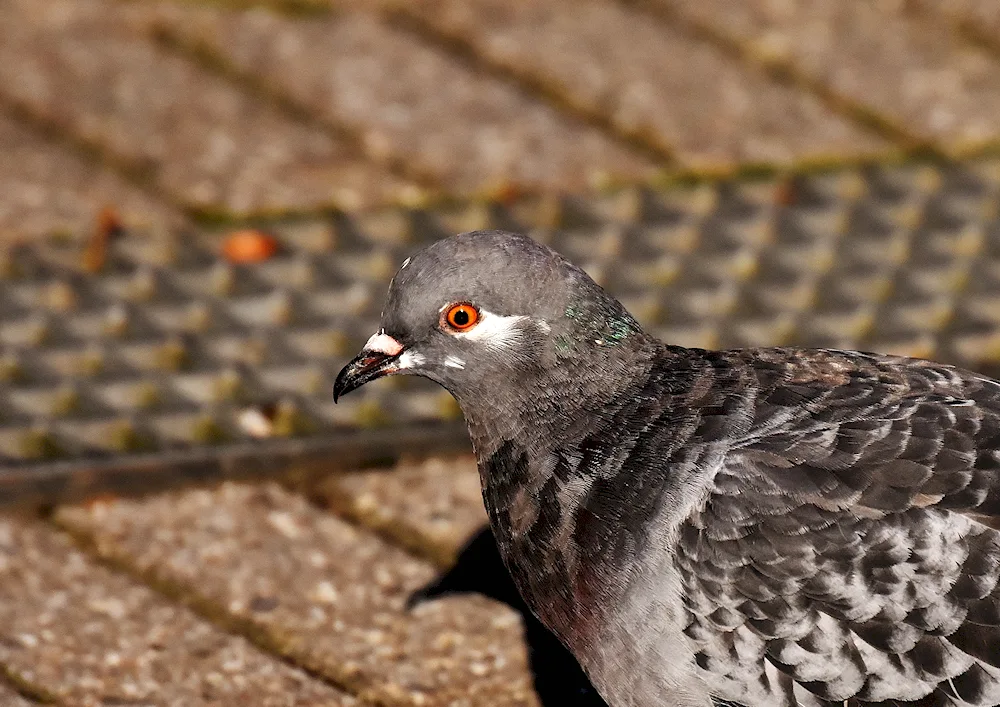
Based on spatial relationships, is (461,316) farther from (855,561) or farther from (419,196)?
(419,196)

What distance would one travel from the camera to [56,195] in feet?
22.6

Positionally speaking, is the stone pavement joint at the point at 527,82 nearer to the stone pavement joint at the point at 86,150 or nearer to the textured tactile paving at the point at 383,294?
the textured tactile paving at the point at 383,294

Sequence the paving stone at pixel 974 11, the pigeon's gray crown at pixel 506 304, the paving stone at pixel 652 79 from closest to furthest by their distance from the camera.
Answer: the pigeon's gray crown at pixel 506 304 → the paving stone at pixel 652 79 → the paving stone at pixel 974 11

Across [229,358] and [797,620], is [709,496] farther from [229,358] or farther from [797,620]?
[229,358]

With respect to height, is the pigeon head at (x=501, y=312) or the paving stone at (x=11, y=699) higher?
the pigeon head at (x=501, y=312)

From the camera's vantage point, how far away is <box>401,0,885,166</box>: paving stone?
24.5 ft

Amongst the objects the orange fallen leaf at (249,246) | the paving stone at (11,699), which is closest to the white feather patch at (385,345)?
the paving stone at (11,699)

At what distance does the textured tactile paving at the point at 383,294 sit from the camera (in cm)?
576

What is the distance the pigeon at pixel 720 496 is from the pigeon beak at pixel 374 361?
0.06 meters

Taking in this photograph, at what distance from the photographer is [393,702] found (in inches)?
184

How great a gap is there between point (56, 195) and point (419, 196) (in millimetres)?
1624

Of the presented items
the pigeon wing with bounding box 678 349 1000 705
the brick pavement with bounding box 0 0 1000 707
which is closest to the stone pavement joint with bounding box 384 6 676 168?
the brick pavement with bounding box 0 0 1000 707

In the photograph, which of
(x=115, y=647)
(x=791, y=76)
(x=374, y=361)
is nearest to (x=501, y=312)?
(x=374, y=361)

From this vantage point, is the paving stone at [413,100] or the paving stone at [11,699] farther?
the paving stone at [413,100]
